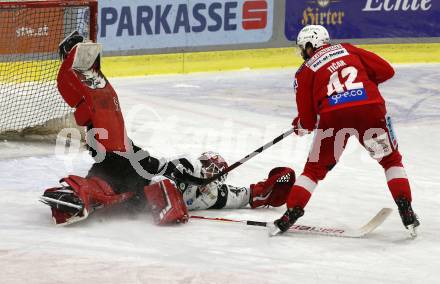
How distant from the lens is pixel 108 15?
10.1m

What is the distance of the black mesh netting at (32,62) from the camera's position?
7410 millimetres

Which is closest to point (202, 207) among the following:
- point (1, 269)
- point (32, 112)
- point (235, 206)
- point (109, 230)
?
point (235, 206)

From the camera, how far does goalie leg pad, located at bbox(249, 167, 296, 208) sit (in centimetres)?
586

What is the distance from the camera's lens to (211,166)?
5.95m

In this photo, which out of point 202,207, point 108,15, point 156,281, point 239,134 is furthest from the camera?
point 108,15

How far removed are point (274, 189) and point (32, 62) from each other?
3.06 m

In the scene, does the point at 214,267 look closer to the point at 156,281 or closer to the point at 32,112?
the point at 156,281

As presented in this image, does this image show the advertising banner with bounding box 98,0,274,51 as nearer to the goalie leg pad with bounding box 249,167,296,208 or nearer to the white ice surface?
the white ice surface

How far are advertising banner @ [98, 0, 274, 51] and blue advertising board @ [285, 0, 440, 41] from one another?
0.36m

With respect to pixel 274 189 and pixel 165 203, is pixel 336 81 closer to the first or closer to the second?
pixel 274 189

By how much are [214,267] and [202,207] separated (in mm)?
1142

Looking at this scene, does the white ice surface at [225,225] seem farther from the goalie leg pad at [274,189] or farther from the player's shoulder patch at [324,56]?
the player's shoulder patch at [324,56]

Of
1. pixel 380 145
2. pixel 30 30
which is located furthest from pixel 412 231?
pixel 30 30

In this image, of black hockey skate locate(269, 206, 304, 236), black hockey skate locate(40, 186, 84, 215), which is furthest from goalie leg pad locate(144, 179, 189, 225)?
black hockey skate locate(269, 206, 304, 236)
